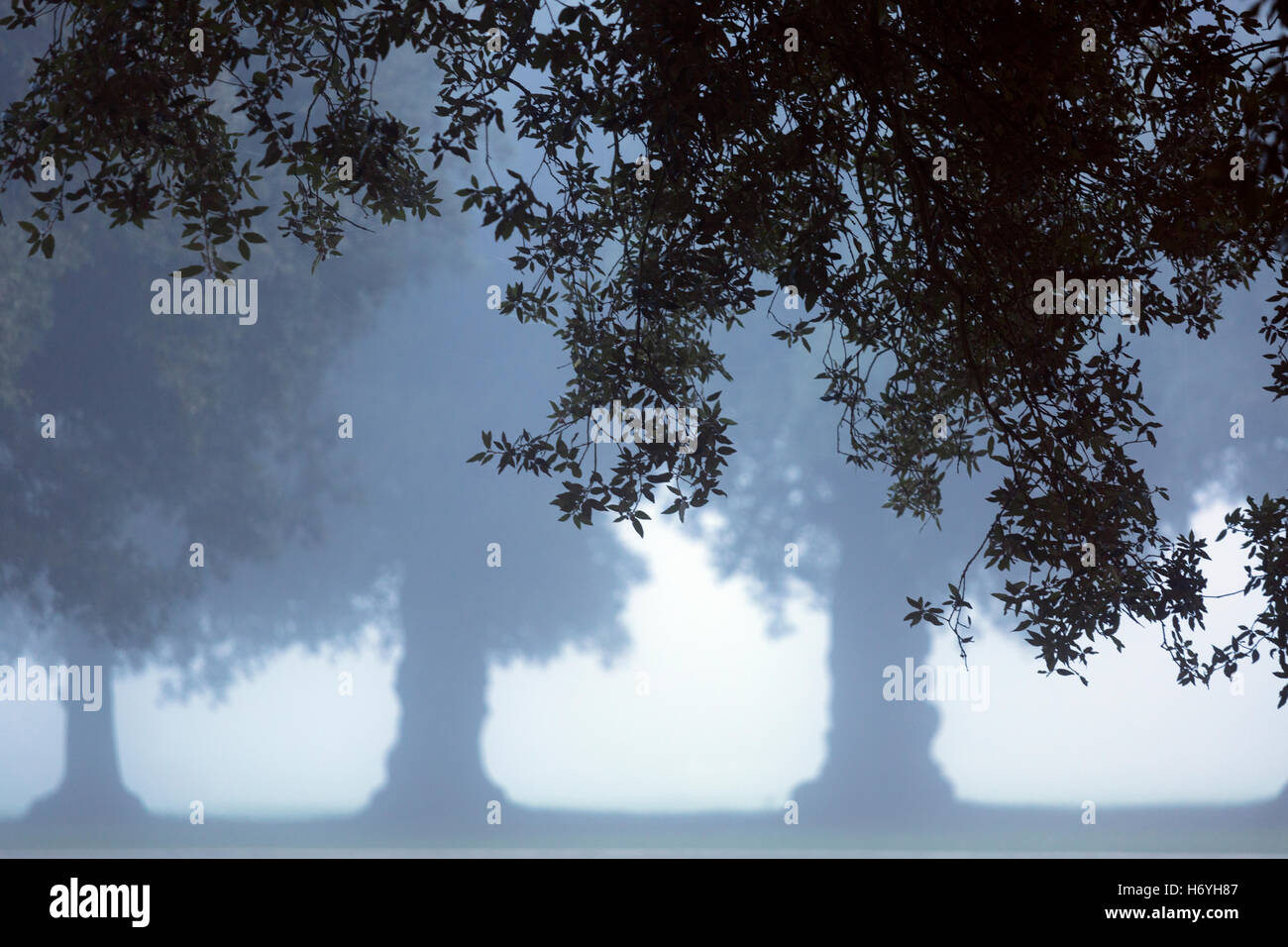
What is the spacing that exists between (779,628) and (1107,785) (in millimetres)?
2024

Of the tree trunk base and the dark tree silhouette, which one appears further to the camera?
the tree trunk base

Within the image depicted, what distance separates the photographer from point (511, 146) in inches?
257

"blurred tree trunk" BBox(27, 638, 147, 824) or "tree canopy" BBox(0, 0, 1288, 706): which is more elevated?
"tree canopy" BBox(0, 0, 1288, 706)

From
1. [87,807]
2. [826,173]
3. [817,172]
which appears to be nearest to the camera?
[817,172]

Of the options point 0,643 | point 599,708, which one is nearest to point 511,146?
point 599,708

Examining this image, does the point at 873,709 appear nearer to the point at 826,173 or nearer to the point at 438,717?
the point at 438,717

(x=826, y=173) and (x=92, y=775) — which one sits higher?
(x=826, y=173)

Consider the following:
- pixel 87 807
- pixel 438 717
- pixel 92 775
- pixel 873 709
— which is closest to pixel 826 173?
pixel 873 709

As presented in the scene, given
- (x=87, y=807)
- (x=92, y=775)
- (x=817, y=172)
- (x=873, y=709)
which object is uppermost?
(x=817, y=172)

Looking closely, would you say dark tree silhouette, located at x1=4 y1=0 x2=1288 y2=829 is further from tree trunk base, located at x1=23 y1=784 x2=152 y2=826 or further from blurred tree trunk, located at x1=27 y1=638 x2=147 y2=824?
tree trunk base, located at x1=23 y1=784 x2=152 y2=826

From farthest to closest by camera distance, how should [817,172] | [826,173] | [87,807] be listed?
[87,807] < [826,173] < [817,172]

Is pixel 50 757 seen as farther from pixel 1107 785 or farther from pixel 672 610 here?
pixel 1107 785

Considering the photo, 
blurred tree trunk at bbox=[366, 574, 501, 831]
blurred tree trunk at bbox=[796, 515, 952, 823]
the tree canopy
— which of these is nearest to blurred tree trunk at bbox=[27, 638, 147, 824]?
blurred tree trunk at bbox=[366, 574, 501, 831]

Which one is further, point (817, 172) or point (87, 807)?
point (87, 807)
